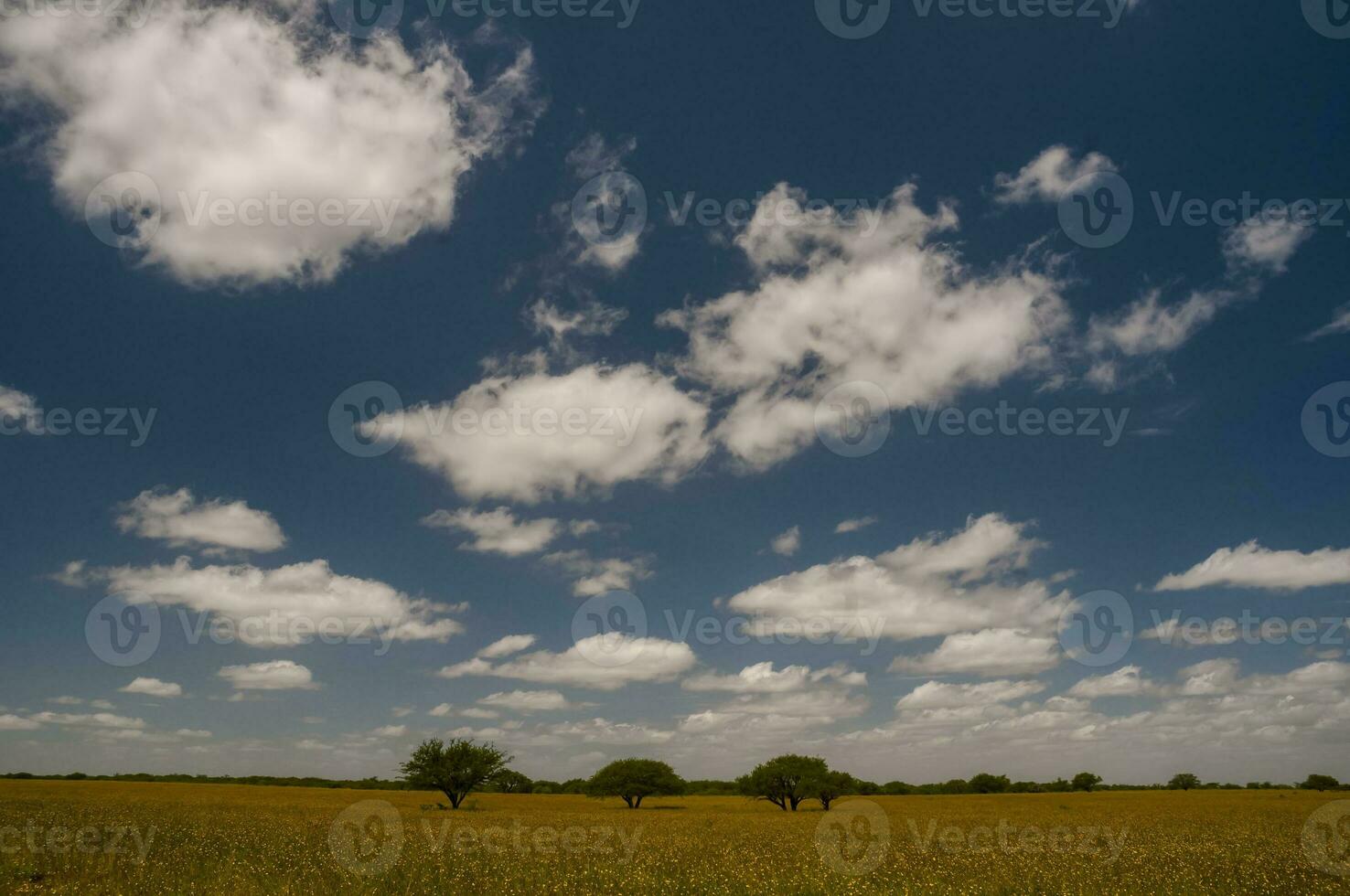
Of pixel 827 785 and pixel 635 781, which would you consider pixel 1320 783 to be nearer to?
pixel 827 785

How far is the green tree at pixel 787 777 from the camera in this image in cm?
6412

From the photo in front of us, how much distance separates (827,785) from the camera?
62969mm

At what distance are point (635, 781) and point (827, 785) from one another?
1778 centimetres

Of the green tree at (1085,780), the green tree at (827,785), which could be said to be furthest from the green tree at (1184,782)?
the green tree at (827,785)

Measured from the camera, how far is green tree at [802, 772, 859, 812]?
62.9 meters

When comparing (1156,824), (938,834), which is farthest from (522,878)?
(1156,824)

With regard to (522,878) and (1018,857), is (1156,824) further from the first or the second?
(522,878)

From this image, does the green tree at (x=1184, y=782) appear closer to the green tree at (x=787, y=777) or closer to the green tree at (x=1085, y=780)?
the green tree at (x=1085, y=780)

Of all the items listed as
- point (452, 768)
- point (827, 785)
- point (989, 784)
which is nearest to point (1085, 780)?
point (989, 784)

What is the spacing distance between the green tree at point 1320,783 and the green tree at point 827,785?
7167 centimetres

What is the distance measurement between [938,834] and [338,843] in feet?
73.8

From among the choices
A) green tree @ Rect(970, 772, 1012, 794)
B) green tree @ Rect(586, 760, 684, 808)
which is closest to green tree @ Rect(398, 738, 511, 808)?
green tree @ Rect(586, 760, 684, 808)

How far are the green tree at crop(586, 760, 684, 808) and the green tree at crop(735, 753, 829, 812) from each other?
8422mm

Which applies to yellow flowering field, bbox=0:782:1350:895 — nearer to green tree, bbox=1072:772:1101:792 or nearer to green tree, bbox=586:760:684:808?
green tree, bbox=586:760:684:808
